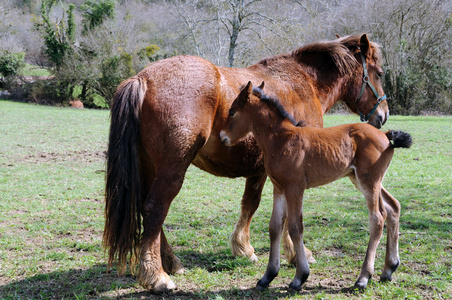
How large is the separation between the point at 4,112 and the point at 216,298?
1987 cm

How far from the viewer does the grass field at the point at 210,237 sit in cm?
345

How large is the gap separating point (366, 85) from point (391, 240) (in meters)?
2.08

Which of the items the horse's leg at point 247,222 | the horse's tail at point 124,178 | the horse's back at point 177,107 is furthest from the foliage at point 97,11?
the horse's tail at point 124,178

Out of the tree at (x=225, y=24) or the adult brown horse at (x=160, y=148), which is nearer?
the adult brown horse at (x=160, y=148)

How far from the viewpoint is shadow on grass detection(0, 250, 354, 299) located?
3322mm

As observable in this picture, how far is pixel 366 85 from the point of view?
15.7 ft

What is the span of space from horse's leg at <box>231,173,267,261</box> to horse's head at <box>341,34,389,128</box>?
1.63 metres

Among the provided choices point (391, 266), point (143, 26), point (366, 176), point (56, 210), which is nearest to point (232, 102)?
point (366, 176)

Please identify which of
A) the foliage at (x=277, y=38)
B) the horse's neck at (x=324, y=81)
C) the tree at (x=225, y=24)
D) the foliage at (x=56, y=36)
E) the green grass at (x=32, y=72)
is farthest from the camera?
the green grass at (x=32, y=72)

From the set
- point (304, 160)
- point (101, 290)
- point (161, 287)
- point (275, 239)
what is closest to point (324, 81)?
point (304, 160)

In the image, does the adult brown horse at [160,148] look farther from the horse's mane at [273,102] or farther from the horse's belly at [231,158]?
the horse's mane at [273,102]

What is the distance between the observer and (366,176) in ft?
10.9

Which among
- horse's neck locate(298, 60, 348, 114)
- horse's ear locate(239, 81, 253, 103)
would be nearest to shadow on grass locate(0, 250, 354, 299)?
horse's ear locate(239, 81, 253, 103)

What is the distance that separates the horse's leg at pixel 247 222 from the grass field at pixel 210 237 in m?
0.16
